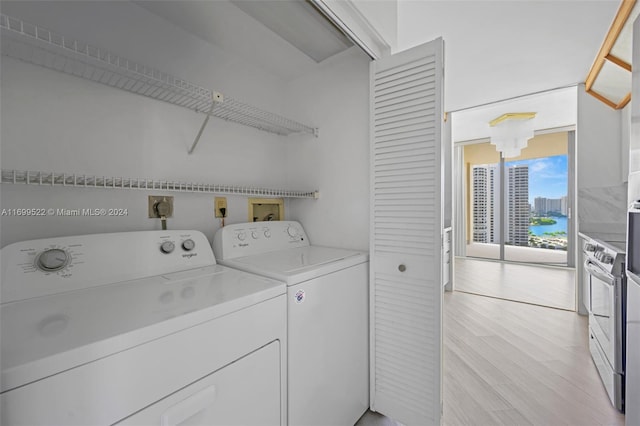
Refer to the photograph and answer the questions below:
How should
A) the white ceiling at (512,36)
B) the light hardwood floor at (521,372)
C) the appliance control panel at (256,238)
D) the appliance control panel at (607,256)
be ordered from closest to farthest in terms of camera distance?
the appliance control panel at (256,238) → the light hardwood floor at (521,372) → the appliance control panel at (607,256) → the white ceiling at (512,36)

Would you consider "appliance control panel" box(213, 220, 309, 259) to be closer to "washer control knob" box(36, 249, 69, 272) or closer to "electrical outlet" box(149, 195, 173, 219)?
"electrical outlet" box(149, 195, 173, 219)

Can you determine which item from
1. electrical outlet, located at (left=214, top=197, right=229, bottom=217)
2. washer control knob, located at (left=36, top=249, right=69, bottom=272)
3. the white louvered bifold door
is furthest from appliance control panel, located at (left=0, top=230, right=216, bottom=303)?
the white louvered bifold door

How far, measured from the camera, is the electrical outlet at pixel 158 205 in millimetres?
1388

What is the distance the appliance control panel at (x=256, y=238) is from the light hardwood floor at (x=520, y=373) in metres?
1.17

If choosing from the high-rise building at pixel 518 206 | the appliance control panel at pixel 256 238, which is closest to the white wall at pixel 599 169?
the high-rise building at pixel 518 206

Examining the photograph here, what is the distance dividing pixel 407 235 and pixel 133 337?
1.24 meters

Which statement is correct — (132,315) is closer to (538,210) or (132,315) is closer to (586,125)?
(586,125)

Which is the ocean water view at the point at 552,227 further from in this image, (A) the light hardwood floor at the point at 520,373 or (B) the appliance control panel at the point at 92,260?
(B) the appliance control panel at the point at 92,260

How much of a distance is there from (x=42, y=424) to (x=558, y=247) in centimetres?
709

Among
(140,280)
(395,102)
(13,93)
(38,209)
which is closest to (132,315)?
(140,280)

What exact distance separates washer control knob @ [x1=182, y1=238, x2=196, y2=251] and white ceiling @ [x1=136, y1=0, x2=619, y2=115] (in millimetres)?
1234

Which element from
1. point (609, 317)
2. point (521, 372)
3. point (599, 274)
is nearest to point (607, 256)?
point (599, 274)

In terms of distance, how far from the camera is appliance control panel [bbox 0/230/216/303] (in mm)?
873

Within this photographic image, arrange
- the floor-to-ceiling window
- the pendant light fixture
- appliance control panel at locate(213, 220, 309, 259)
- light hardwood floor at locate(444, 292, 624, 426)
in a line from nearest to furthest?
appliance control panel at locate(213, 220, 309, 259)
light hardwood floor at locate(444, 292, 624, 426)
the pendant light fixture
the floor-to-ceiling window
